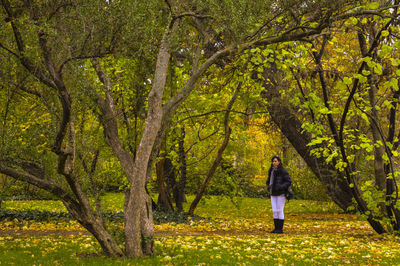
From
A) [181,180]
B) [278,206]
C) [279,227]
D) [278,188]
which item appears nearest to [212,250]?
[278,206]

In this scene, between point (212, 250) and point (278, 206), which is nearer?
point (212, 250)

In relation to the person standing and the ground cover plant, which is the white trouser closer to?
the person standing

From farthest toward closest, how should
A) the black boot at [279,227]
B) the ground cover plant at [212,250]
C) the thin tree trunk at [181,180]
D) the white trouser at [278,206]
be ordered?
the thin tree trunk at [181,180] < the black boot at [279,227] < the white trouser at [278,206] < the ground cover plant at [212,250]

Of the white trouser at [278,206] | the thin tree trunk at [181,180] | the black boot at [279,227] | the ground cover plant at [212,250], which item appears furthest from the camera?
the thin tree trunk at [181,180]

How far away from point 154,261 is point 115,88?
6.63 metres

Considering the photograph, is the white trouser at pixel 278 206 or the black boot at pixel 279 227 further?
the black boot at pixel 279 227

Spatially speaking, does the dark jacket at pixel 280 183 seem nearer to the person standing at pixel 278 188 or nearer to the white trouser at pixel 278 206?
the person standing at pixel 278 188

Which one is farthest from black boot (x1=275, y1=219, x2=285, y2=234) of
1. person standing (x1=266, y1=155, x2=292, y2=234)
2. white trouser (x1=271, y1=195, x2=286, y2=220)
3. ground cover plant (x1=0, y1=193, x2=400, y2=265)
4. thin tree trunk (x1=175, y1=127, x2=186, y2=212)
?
thin tree trunk (x1=175, y1=127, x2=186, y2=212)

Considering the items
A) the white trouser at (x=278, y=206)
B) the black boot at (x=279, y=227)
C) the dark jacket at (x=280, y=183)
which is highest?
the dark jacket at (x=280, y=183)

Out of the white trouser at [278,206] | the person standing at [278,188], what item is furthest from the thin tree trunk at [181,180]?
the white trouser at [278,206]

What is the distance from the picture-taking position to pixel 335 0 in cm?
833

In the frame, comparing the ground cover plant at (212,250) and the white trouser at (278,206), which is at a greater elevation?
the white trouser at (278,206)

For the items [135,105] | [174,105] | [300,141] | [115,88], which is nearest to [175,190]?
[300,141]

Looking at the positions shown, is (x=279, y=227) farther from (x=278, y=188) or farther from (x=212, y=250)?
(x=212, y=250)
